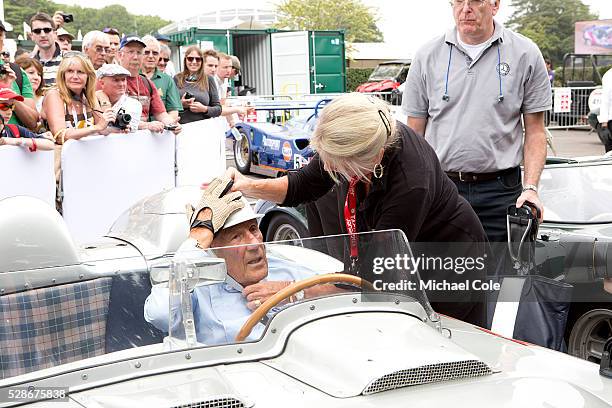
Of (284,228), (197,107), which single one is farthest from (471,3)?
(197,107)

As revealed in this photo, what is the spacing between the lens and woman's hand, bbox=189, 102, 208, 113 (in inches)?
346

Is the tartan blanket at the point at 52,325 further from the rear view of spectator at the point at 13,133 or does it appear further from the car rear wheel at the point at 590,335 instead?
the rear view of spectator at the point at 13,133

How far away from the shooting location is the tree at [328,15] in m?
60.6

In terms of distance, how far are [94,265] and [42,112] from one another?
3926 millimetres

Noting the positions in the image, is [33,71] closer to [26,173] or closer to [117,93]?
[117,93]

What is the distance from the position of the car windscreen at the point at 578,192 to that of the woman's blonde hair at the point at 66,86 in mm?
3687

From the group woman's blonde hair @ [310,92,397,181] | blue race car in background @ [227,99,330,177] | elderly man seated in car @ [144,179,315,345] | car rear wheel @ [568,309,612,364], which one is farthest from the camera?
blue race car in background @ [227,99,330,177]

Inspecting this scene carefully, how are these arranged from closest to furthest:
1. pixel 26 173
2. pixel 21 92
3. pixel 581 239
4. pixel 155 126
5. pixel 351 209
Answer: pixel 351 209 → pixel 581 239 → pixel 26 173 → pixel 21 92 → pixel 155 126

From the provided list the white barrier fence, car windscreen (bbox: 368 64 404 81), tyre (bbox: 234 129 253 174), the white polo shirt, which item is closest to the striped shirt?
the white barrier fence

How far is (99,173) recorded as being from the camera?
638cm

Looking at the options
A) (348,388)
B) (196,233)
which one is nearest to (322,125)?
(196,233)

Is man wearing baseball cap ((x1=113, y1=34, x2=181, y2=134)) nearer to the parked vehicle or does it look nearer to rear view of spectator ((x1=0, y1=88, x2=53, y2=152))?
rear view of spectator ((x1=0, y1=88, x2=53, y2=152))

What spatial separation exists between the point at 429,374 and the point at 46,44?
22.9ft

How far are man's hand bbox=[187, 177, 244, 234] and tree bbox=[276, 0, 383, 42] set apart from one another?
5576 cm
